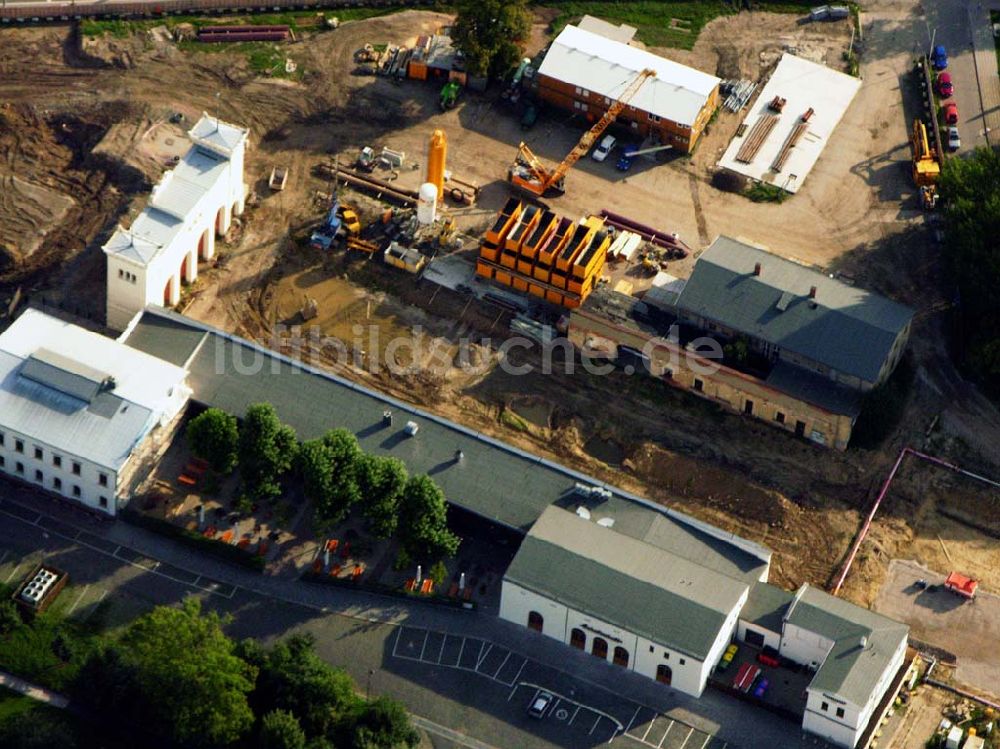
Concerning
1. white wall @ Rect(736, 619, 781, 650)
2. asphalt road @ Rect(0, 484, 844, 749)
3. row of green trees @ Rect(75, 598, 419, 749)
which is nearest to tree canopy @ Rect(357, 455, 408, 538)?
asphalt road @ Rect(0, 484, 844, 749)

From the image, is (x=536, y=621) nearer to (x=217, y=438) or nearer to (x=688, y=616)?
(x=688, y=616)

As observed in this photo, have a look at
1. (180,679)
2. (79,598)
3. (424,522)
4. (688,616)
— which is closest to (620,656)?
(688,616)

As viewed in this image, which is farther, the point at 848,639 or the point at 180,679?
the point at 848,639

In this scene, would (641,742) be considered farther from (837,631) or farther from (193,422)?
(193,422)

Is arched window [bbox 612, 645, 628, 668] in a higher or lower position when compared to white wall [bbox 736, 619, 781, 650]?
lower

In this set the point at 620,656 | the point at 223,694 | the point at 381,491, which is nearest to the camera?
the point at 223,694

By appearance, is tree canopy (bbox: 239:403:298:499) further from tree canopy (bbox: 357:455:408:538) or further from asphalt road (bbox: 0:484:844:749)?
asphalt road (bbox: 0:484:844:749)
